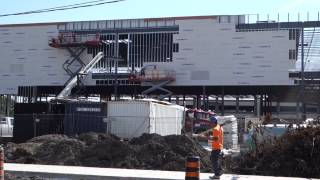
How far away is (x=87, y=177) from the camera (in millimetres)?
17656

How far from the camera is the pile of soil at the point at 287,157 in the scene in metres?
19.8

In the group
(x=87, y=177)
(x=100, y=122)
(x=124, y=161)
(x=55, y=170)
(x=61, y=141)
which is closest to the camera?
(x=87, y=177)

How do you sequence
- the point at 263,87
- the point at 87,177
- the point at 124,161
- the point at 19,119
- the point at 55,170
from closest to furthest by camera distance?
1. the point at 87,177
2. the point at 55,170
3. the point at 124,161
4. the point at 19,119
5. the point at 263,87

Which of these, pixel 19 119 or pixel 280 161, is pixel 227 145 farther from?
pixel 280 161

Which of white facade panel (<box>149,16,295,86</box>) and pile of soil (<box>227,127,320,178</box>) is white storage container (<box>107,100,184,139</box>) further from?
white facade panel (<box>149,16,295,86</box>)

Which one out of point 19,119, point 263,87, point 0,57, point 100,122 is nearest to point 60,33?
point 0,57

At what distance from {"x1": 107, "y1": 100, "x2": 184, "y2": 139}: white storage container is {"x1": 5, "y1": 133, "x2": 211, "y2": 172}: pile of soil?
8.14 m

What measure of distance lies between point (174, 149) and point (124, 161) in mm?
2333

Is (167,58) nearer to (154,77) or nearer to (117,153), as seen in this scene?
(154,77)

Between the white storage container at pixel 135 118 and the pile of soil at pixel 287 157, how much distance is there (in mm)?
12839

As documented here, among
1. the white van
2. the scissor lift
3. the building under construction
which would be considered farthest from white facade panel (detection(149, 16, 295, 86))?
the white van

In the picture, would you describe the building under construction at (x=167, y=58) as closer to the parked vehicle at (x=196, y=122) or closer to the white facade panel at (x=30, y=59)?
the white facade panel at (x=30, y=59)

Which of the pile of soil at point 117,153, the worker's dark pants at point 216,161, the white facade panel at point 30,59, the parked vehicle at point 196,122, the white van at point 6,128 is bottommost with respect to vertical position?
the white van at point 6,128

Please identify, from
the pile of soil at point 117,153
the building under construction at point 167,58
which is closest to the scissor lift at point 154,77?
the building under construction at point 167,58
